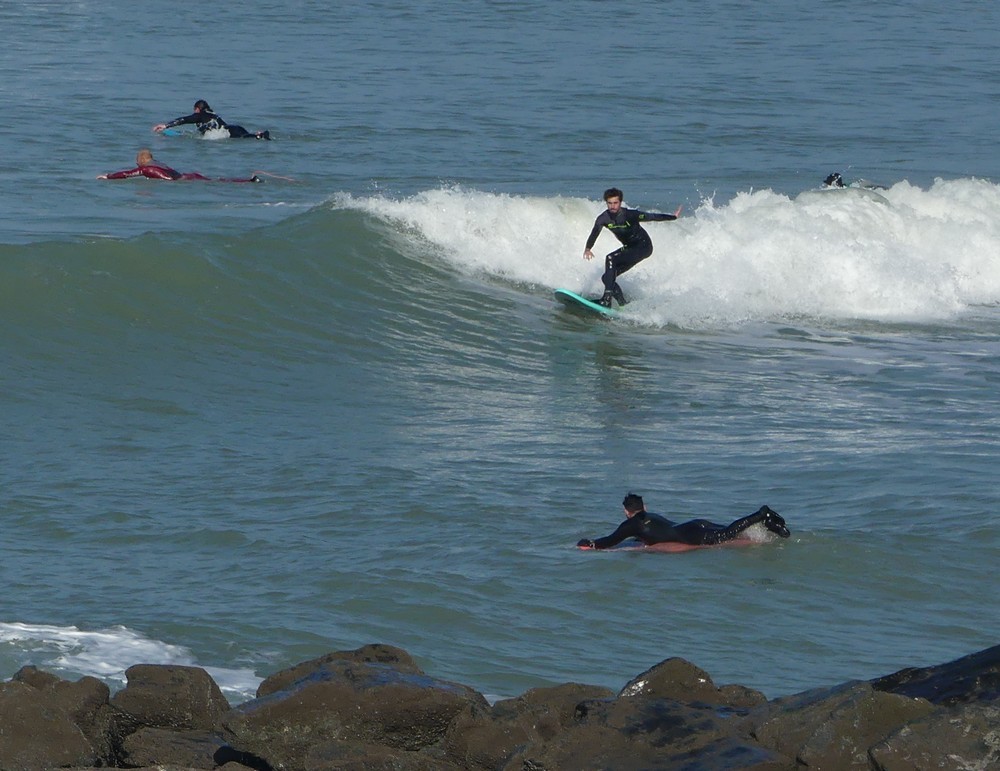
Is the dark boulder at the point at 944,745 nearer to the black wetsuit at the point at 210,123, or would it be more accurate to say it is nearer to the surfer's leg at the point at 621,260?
the surfer's leg at the point at 621,260

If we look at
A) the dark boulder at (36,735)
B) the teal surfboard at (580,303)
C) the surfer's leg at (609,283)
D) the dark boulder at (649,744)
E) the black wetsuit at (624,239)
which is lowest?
the dark boulder at (36,735)

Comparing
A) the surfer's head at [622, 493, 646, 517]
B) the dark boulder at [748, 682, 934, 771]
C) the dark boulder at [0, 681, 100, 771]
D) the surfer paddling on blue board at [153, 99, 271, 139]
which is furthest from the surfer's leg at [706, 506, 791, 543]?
the surfer paddling on blue board at [153, 99, 271, 139]

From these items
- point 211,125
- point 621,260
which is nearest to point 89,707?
point 621,260

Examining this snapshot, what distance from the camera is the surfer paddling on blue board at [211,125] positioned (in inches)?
1188

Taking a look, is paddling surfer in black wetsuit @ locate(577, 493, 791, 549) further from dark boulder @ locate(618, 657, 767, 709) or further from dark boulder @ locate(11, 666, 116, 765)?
dark boulder @ locate(11, 666, 116, 765)

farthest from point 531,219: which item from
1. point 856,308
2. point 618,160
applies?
point 618,160

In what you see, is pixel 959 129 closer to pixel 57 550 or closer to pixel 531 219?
pixel 531 219

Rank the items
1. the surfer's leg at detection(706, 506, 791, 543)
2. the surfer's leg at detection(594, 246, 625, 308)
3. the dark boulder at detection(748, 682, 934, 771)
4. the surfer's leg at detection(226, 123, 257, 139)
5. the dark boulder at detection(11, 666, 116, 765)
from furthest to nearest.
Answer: the surfer's leg at detection(226, 123, 257, 139) → the surfer's leg at detection(594, 246, 625, 308) → the surfer's leg at detection(706, 506, 791, 543) → the dark boulder at detection(11, 666, 116, 765) → the dark boulder at detection(748, 682, 934, 771)

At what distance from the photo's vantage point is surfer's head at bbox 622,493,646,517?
1120 cm

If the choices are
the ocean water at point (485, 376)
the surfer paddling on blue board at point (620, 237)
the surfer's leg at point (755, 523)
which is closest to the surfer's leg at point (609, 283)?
the surfer paddling on blue board at point (620, 237)

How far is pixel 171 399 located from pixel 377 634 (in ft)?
20.5

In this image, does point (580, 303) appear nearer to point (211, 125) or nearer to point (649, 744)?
point (211, 125)

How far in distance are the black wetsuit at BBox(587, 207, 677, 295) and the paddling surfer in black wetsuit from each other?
25.3 feet

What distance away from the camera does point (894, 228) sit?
25562 mm
